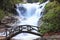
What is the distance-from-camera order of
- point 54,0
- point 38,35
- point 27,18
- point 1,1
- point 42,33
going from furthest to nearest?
point 27,18 < point 1,1 < point 54,0 < point 42,33 < point 38,35

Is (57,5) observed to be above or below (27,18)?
above

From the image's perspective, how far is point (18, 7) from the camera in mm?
28672

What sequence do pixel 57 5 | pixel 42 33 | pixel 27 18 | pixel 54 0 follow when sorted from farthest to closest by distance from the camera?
pixel 27 18, pixel 54 0, pixel 57 5, pixel 42 33

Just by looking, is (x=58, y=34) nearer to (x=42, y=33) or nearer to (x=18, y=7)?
(x=42, y=33)

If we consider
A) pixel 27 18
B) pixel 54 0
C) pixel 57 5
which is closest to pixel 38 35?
pixel 57 5

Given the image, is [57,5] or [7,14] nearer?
[57,5]

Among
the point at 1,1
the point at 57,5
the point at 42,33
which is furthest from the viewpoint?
the point at 1,1

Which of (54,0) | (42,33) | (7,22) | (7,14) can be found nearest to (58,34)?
(42,33)

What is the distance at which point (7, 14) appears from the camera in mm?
25203

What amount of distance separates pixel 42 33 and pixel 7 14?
311 inches

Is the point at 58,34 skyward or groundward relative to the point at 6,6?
groundward

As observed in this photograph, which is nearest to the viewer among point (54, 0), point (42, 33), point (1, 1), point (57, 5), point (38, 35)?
point (38, 35)

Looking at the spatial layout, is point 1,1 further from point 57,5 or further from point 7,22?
point 57,5

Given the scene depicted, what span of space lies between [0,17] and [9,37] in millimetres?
7692
